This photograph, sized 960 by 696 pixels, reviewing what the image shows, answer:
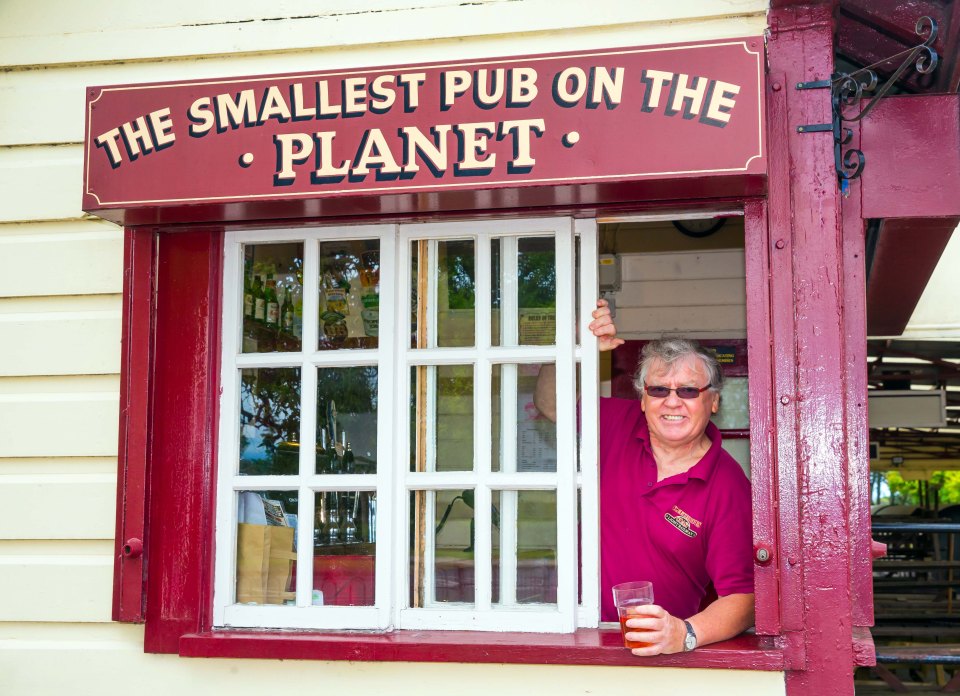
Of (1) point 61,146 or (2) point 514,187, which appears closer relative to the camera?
(2) point 514,187

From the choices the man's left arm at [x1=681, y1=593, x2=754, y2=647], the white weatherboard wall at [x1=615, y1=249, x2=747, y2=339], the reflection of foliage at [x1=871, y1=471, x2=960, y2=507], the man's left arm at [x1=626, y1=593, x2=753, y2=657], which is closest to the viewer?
the man's left arm at [x1=626, y1=593, x2=753, y2=657]

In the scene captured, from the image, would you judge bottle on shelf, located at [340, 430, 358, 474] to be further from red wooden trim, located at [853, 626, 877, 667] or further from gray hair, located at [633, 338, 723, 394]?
red wooden trim, located at [853, 626, 877, 667]

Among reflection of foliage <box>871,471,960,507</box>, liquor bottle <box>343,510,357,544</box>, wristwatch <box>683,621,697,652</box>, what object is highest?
liquor bottle <box>343,510,357,544</box>

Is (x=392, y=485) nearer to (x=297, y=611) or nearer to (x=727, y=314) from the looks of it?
(x=297, y=611)

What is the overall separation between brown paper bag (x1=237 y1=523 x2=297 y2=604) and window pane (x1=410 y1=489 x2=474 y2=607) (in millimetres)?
398

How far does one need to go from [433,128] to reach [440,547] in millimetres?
1227

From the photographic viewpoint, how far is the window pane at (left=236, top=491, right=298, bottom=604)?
119 inches

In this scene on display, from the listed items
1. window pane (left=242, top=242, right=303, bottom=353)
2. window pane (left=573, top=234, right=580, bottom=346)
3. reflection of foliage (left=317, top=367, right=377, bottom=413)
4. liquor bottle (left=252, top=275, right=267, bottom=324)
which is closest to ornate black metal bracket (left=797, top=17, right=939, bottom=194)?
window pane (left=573, top=234, right=580, bottom=346)

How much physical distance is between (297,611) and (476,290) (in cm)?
111

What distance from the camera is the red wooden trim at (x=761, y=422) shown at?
103 inches

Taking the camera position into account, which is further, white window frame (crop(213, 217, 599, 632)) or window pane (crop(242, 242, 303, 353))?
window pane (crop(242, 242, 303, 353))

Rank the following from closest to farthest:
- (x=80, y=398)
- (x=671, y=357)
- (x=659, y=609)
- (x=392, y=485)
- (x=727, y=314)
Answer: (x=659, y=609), (x=392, y=485), (x=80, y=398), (x=671, y=357), (x=727, y=314)

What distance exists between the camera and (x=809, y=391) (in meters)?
2.66

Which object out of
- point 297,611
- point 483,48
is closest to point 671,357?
point 483,48
